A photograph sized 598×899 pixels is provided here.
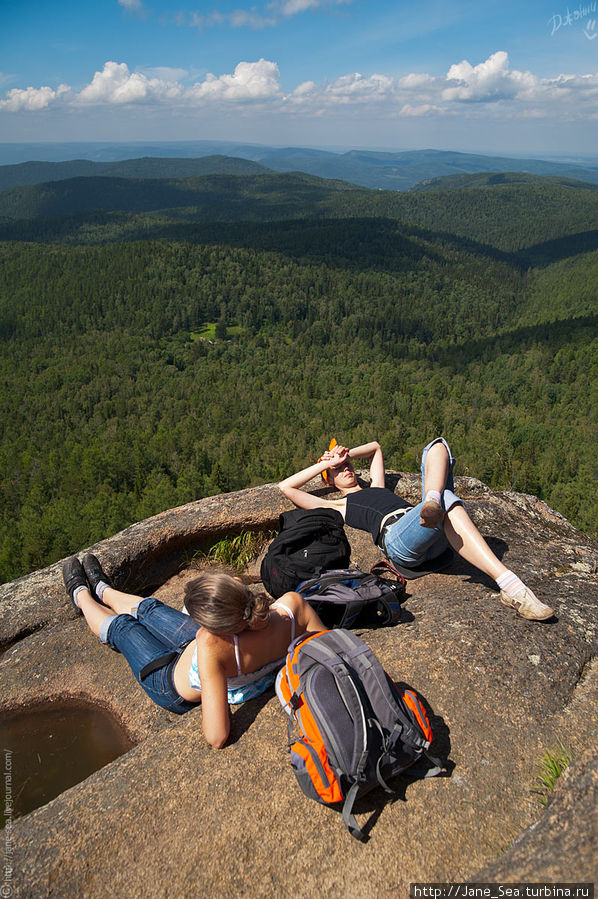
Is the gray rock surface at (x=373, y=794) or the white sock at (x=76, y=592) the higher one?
the gray rock surface at (x=373, y=794)

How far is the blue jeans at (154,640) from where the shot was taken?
15.5 feet

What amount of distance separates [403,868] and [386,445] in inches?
2560

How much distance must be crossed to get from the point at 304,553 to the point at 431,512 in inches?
58.4

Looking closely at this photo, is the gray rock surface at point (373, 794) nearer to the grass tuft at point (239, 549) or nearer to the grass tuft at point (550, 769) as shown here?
the grass tuft at point (550, 769)

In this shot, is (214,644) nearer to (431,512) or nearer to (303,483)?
(431,512)

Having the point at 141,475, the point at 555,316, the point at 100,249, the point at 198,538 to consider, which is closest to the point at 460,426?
the point at 141,475

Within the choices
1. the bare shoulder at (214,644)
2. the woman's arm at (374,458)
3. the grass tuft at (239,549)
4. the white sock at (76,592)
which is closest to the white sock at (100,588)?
the white sock at (76,592)

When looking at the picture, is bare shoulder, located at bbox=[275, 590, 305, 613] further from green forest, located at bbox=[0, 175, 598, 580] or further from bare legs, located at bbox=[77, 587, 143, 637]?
green forest, located at bbox=[0, 175, 598, 580]

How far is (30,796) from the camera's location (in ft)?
14.3

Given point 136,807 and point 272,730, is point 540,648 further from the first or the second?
point 136,807

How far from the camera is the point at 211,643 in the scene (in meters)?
4.05

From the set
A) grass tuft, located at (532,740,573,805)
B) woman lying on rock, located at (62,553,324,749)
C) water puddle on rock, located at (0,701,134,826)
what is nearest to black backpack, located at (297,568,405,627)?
woman lying on rock, located at (62,553,324,749)

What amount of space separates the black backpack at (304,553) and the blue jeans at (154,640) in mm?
1008

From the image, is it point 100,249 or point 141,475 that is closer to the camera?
point 141,475
